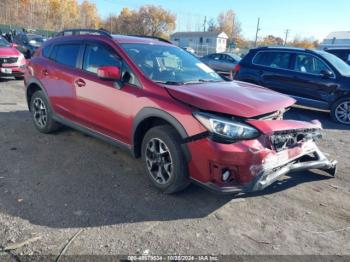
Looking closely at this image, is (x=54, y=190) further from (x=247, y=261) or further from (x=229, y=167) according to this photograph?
(x=247, y=261)

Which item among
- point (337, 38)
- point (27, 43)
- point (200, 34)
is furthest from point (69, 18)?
point (27, 43)

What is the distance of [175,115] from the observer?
3.40 m

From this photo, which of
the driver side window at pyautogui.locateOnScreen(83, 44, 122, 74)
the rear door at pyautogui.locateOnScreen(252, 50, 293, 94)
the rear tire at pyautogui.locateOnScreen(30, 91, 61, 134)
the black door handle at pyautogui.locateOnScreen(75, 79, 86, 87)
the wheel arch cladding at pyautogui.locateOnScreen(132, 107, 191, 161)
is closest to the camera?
the wheel arch cladding at pyautogui.locateOnScreen(132, 107, 191, 161)

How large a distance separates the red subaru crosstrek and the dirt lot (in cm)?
36

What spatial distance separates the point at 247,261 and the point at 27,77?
→ 5.13 meters

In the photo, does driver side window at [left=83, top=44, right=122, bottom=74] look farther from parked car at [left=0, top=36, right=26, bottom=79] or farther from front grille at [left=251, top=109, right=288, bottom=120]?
parked car at [left=0, top=36, right=26, bottom=79]

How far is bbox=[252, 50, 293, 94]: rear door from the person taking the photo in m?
8.67

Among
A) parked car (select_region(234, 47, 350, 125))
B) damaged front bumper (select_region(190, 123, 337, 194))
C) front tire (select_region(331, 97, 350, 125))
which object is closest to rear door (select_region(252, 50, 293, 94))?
parked car (select_region(234, 47, 350, 125))

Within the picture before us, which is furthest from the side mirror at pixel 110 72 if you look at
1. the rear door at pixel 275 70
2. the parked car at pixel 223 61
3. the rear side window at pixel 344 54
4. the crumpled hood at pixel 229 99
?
the parked car at pixel 223 61

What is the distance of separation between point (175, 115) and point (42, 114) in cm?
329

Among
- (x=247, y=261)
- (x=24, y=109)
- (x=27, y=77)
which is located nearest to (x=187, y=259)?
(x=247, y=261)

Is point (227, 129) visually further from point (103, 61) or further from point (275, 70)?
point (275, 70)

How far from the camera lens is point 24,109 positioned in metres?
7.58

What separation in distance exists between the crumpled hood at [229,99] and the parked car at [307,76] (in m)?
4.87
